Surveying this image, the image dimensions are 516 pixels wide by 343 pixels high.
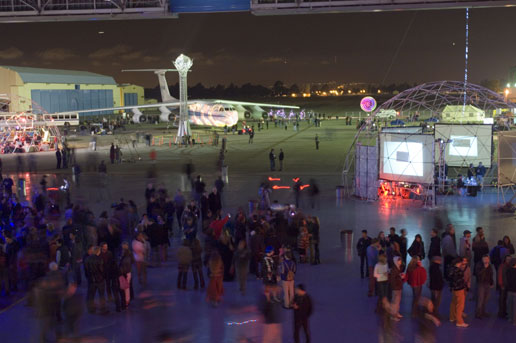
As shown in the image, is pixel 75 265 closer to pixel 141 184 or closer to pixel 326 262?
pixel 326 262

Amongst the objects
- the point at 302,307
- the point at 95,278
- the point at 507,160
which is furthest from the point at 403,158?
the point at 95,278

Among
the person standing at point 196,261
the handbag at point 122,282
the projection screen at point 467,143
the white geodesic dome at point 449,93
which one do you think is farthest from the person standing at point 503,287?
the projection screen at point 467,143

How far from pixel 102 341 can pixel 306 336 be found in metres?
2.95

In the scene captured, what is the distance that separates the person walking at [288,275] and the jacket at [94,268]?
300cm

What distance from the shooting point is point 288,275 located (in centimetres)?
864

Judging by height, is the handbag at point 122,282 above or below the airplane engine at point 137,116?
below

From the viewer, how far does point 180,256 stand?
9.71 meters

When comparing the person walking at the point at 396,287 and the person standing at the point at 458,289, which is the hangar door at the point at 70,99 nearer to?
the person walking at the point at 396,287

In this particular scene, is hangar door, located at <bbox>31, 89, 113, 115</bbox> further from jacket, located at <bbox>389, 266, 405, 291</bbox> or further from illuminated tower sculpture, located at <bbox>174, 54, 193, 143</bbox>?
jacket, located at <bbox>389, 266, 405, 291</bbox>

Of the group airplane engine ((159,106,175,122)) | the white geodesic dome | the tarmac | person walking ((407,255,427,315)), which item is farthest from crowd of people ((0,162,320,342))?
airplane engine ((159,106,175,122))

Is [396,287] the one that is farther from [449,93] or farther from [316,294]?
[449,93]

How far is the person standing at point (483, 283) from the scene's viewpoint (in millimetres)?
8352

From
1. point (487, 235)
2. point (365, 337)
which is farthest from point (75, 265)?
point (487, 235)

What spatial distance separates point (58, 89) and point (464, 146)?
70959mm
